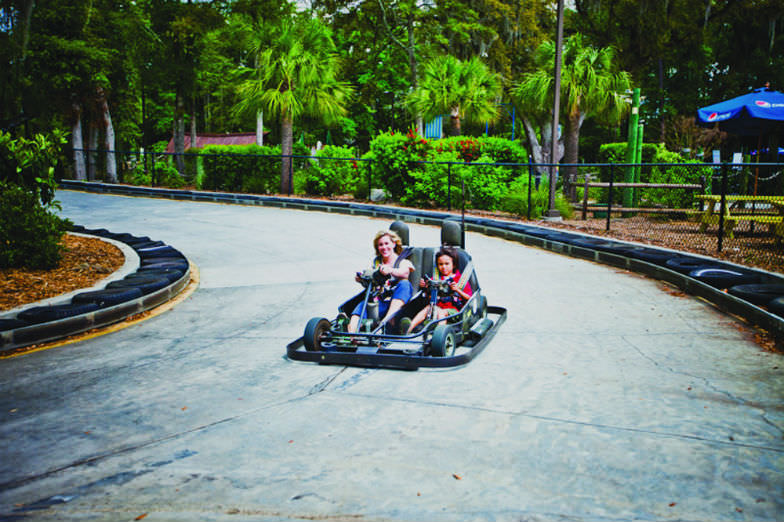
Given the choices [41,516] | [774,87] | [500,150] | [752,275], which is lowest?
[41,516]

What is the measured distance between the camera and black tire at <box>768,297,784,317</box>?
6176 millimetres

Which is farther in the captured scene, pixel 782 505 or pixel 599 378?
pixel 599 378

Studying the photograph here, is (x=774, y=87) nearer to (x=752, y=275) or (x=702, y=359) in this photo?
(x=752, y=275)

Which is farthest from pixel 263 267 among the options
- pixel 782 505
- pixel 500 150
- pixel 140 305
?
pixel 500 150

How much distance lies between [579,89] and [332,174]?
8.76 meters

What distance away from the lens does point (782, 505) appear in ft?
9.72

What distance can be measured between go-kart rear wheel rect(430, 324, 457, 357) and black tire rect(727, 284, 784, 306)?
3726mm

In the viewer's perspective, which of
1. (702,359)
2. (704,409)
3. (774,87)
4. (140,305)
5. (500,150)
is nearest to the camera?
(704,409)

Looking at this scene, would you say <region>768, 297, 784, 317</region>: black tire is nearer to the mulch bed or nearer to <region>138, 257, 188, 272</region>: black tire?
<region>138, 257, 188, 272</region>: black tire

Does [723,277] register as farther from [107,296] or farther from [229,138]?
[229,138]

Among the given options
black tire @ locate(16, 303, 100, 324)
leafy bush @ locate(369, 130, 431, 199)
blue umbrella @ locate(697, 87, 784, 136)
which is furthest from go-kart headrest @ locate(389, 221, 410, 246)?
leafy bush @ locate(369, 130, 431, 199)

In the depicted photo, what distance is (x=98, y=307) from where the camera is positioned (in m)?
6.74

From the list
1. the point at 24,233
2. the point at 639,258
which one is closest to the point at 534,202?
the point at 639,258

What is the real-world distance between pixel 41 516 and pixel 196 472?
74cm
